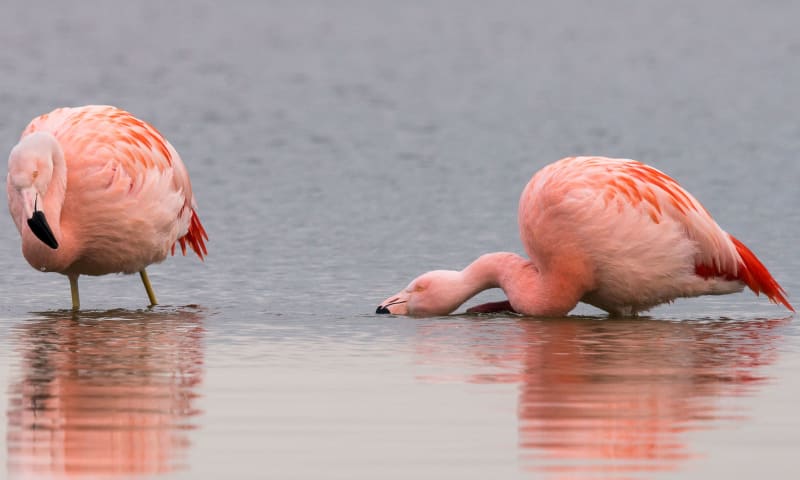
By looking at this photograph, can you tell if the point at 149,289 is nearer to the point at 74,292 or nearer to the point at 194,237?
the point at 74,292

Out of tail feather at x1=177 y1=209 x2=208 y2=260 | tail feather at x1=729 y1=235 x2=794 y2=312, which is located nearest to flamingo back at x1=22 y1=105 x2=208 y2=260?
A: tail feather at x1=177 y1=209 x2=208 y2=260

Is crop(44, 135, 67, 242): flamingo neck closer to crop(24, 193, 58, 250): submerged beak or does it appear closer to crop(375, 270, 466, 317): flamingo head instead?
crop(24, 193, 58, 250): submerged beak

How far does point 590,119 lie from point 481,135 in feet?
6.99

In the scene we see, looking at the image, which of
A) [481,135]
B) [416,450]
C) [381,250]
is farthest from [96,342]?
[481,135]

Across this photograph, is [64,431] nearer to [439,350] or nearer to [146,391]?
[146,391]

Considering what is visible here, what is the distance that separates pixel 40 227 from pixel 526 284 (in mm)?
2875

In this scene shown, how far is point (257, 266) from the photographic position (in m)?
12.1

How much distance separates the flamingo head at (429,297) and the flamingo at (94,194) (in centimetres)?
153

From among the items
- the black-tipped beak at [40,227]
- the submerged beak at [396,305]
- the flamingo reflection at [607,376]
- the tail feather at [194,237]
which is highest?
the black-tipped beak at [40,227]

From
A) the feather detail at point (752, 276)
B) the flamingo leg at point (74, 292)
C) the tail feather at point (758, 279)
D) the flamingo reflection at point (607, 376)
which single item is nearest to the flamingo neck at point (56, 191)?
the flamingo leg at point (74, 292)

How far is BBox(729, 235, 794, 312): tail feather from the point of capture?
34.6 feet

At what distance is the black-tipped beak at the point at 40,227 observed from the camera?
9.48 metres

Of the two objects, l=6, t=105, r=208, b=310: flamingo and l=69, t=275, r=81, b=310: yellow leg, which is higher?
l=6, t=105, r=208, b=310: flamingo

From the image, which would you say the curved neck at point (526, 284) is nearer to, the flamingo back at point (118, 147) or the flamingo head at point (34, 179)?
the flamingo back at point (118, 147)
